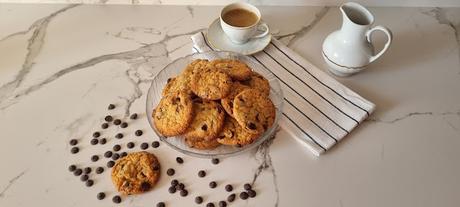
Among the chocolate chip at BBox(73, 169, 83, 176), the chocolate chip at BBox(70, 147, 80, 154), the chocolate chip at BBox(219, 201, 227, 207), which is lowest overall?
the chocolate chip at BBox(219, 201, 227, 207)

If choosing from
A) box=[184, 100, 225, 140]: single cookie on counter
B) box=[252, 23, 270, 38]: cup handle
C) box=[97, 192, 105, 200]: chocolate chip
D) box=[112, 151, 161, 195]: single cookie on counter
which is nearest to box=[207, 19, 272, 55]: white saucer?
box=[252, 23, 270, 38]: cup handle

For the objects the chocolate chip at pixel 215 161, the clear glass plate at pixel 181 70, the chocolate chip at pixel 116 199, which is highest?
the clear glass plate at pixel 181 70

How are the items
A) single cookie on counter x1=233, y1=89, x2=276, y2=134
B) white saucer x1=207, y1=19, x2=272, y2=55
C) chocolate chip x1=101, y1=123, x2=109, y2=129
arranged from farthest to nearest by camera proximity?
white saucer x1=207, y1=19, x2=272, y2=55 → chocolate chip x1=101, y1=123, x2=109, y2=129 → single cookie on counter x1=233, y1=89, x2=276, y2=134

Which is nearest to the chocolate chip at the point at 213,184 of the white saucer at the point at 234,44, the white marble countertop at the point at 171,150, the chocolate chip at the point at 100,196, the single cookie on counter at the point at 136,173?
the white marble countertop at the point at 171,150

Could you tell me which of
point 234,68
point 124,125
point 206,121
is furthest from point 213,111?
point 124,125

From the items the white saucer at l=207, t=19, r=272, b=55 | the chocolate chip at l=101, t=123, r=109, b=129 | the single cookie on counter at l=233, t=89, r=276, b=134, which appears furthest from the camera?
the white saucer at l=207, t=19, r=272, b=55

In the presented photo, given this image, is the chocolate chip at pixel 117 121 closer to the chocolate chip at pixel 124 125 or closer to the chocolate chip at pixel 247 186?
the chocolate chip at pixel 124 125

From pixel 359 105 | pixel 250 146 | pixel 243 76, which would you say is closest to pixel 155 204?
pixel 250 146

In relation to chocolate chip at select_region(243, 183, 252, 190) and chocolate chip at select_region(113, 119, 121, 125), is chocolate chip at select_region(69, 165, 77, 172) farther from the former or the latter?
chocolate chip at select_region(243, 183, 252, 190)
